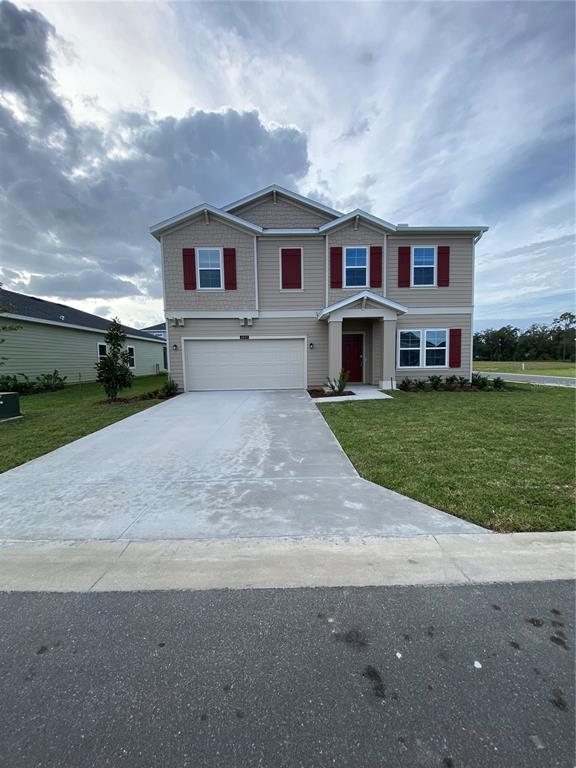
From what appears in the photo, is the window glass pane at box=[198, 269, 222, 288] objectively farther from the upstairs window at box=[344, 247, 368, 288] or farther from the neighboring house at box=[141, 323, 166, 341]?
the neighboring house at box=[141, 323, 166, 341]

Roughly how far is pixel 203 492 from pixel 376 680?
8.91 ft

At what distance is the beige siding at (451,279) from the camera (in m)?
13.1

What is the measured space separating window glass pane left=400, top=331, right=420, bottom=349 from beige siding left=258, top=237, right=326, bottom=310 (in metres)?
3.66

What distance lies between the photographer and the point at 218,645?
1846 mm

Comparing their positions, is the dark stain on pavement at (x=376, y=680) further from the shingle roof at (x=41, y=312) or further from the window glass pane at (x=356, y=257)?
the shingle roof at (x=41, y=312)

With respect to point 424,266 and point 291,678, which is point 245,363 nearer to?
point 424,266

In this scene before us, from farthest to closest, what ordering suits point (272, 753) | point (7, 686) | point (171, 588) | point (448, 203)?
point (448, 203) < point (171, 588) < point (7, 686) < point (272, 753)

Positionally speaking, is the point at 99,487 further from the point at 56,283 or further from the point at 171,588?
the point at 56,283

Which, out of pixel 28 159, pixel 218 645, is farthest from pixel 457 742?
pixel 28 159

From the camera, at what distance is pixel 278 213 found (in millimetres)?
13406

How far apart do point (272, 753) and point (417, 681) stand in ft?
2.53

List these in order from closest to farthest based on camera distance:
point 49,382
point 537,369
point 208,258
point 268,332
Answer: point 208,258, point 268,332, point 49,382, point 537,369

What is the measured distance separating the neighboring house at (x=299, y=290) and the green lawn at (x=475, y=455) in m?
4.50

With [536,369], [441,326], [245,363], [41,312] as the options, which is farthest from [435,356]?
[536,369]
